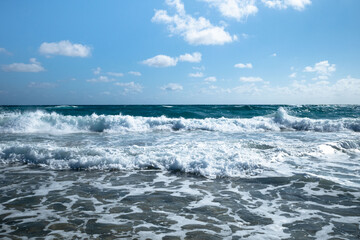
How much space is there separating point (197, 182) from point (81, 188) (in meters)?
2.34

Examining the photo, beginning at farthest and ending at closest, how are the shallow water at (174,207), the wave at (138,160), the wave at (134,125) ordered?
the wave at (134,125)
the wave at (138,160)
the shallow water at (174,207)

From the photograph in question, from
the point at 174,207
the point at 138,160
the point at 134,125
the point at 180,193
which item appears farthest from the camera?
the point at 134,125

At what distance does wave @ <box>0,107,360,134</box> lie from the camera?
1482 centimetres

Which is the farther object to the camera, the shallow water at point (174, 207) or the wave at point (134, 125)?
the wave at point (134, 125)

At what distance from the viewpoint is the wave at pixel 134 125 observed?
14.8m

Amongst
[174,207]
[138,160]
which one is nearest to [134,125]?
[138,160]

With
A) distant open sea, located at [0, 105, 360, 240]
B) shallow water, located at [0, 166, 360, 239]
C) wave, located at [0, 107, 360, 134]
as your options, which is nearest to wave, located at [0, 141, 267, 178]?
distant open sea, located at [0, 105, 360, 240]

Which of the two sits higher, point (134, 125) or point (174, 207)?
point (134, 125)

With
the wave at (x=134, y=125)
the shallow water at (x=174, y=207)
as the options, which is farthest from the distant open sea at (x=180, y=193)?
the wave at (x=134, y=125)

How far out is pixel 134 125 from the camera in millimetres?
15789

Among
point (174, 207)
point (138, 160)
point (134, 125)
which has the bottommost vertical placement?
point (174, 207)

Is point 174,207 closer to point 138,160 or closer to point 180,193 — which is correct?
point 180,193

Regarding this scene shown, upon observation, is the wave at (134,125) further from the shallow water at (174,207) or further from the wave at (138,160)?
the shallow water at (174,207)

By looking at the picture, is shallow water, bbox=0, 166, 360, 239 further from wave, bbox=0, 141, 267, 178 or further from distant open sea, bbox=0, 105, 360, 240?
wave, bbox=0, 141, 267, 178
